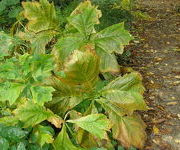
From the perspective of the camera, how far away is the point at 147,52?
4.72 meters

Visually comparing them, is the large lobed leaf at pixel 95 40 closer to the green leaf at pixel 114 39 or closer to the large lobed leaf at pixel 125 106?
the green leaf at pixel 114 39

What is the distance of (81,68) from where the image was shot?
234 centimetres

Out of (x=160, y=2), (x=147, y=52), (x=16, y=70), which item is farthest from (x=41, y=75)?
(x=160, y=2)

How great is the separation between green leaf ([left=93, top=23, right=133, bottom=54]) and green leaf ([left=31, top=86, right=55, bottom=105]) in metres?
0.75

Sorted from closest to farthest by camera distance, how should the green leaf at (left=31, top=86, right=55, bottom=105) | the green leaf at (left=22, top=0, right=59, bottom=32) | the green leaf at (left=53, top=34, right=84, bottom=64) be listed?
1. the green leaf at (left=31, top=86, right=55, bottom=105)
2. the green leaf at (left=53, top=34, right=84, bottom=64)
3. the green leaf at (left=22, top=0, right=59, bottom=32)

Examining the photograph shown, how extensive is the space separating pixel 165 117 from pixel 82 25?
3.65 ft

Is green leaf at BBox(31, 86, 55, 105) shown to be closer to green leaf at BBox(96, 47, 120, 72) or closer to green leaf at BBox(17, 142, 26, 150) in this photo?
green leaf at BBox(17, 142, 26, 150)

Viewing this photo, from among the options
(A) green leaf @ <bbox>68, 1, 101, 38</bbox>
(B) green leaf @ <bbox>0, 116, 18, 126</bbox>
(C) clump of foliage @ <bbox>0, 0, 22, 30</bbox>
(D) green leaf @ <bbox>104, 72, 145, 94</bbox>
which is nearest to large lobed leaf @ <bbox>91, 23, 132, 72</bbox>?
(A) green leaf @ <bbox>68, 1, 101, 38</bbox>

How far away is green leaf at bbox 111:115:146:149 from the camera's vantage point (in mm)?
2441

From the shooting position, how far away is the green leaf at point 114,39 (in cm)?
274

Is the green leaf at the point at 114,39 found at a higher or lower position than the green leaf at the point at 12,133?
higher

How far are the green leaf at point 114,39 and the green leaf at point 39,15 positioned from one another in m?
0.44

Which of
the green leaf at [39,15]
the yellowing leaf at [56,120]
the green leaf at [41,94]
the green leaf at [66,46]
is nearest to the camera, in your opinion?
the green leaf at [41,94]

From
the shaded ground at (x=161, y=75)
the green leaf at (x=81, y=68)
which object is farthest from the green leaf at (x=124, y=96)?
the shaded ground at (x=161, y=75)
